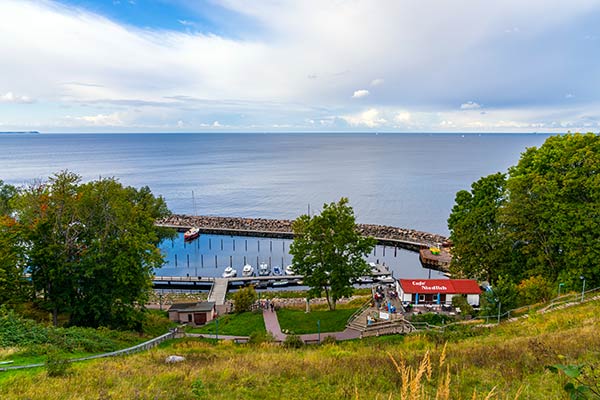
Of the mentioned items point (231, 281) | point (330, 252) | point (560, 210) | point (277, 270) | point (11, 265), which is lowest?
point (231, 281)

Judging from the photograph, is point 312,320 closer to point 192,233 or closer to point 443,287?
point 443,287

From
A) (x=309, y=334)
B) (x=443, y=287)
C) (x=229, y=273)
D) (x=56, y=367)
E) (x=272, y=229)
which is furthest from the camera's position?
(x=272, y=229)

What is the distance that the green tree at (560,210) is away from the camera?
2178 centimetres

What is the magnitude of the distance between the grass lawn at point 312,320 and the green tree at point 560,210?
1336 cm

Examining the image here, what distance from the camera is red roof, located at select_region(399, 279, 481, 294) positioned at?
28.5 m

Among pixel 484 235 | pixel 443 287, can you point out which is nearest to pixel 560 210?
pixel 484 235

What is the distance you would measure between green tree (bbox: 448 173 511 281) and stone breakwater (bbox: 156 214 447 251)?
25.9m

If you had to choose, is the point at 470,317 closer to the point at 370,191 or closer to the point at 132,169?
the point at 370,191

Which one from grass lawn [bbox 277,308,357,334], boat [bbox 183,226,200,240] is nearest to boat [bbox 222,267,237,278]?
boat [bbox 183,226,200,240]

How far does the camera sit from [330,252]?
2761cm

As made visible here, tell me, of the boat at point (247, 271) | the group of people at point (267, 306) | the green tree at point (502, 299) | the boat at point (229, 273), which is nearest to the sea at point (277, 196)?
the boat at point (229, 273)

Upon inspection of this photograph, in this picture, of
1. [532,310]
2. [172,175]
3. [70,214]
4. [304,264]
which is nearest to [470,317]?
[532,310]

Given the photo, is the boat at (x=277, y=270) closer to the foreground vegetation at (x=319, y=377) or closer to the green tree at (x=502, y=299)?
the green tree at (x=502, y=299)

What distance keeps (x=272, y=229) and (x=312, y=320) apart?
1517 inches
